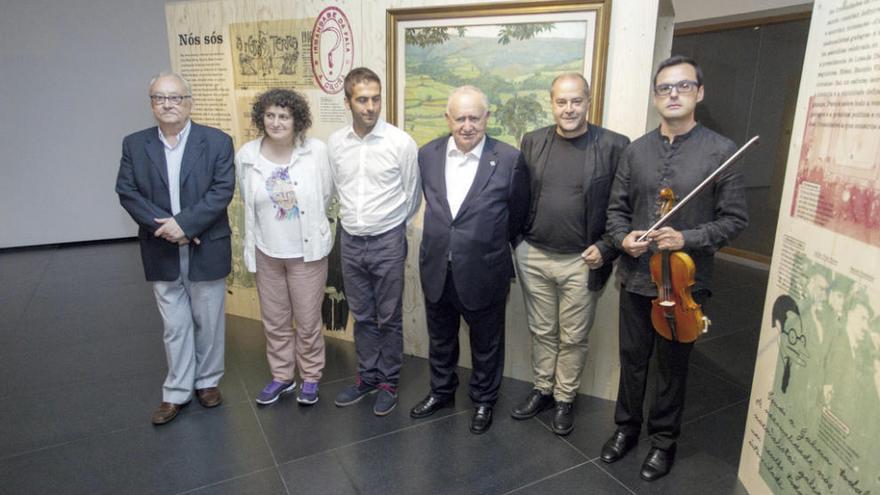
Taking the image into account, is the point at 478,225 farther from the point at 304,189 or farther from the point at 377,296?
the point at 304,189

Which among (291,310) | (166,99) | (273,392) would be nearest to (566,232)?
(291,310)

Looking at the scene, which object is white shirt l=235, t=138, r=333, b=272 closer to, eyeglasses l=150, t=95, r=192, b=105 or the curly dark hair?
the curly dark hair

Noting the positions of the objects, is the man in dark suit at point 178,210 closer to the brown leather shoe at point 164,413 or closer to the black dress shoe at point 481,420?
the brown leather shoe at point 164,413

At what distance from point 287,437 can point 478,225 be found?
1439 millimetres

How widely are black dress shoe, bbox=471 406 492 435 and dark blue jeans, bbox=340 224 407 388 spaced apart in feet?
1.65

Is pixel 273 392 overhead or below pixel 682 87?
below

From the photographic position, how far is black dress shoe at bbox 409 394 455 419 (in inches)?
113

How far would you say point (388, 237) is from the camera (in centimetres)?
272

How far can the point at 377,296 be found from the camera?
283cm

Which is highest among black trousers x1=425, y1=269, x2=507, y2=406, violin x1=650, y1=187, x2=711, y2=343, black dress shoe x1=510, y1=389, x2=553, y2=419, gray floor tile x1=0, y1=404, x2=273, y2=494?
violin x1=650, y1=187, x2=711, y2=343

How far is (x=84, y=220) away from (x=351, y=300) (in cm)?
537

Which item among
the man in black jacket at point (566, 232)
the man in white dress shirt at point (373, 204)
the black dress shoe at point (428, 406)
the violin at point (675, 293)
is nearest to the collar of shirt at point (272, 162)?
the man in white dress shirt at point (373, 204)

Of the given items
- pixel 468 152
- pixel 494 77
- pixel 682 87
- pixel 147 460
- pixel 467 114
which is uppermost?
pixel 494 77

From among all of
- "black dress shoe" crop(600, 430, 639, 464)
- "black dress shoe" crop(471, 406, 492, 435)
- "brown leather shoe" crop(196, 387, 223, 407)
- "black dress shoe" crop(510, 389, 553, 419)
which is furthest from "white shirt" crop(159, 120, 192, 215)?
"black dress shoe" crop(600, 430, 639, 464)
